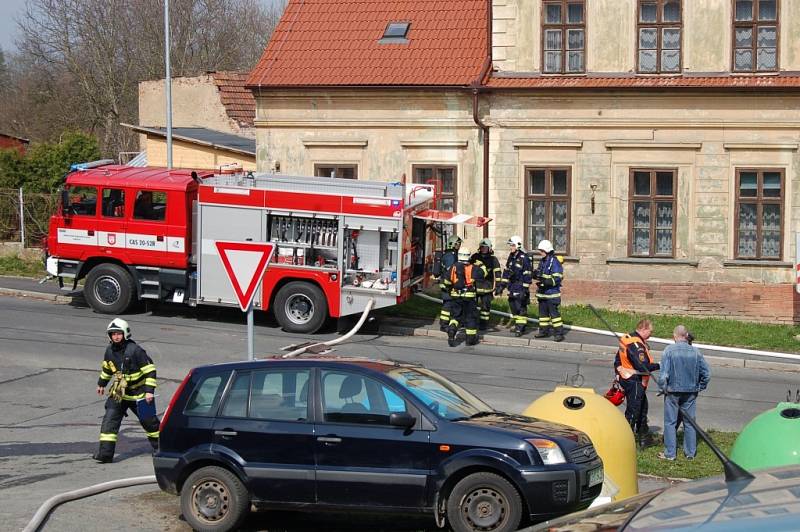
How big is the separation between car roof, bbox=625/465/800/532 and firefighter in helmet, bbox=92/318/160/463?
8611 millimetres

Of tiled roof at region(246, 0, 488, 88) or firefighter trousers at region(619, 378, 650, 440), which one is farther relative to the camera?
tiled roof at region(246, 0, 488, 88)

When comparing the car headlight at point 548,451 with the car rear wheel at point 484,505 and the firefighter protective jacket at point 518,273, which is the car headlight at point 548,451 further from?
the firefighter protective jacket at point 518,273

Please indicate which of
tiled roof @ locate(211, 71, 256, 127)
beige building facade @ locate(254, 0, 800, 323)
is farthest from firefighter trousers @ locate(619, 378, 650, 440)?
tiled roof @ locate(211, 71, 256, 127)

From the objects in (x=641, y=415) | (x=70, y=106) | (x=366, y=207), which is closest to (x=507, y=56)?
(x=366, y=207)

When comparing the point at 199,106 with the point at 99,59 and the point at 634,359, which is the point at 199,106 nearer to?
the point at 99,59

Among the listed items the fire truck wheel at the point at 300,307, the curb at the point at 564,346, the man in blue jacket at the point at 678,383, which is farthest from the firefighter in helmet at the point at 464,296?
the man in blue jacket at the point at 678,383

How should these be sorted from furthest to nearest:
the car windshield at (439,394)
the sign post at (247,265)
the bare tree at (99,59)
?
the bare tree at (99,59), the sign post at (247,265), the car windshield at (439,394)

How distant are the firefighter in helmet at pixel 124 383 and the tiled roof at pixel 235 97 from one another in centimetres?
2416

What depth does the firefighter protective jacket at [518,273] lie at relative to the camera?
67.3ft

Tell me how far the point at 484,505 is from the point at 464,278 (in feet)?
35.6

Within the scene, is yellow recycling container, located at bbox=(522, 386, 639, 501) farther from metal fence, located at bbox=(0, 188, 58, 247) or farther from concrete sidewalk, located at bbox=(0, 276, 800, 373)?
metal fence, located at bbox=(0, 188, 58, 247)

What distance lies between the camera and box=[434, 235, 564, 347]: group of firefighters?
1973 cm

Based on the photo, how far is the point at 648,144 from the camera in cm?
A: 2417

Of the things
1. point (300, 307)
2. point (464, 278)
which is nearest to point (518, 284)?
point (464, 278)
